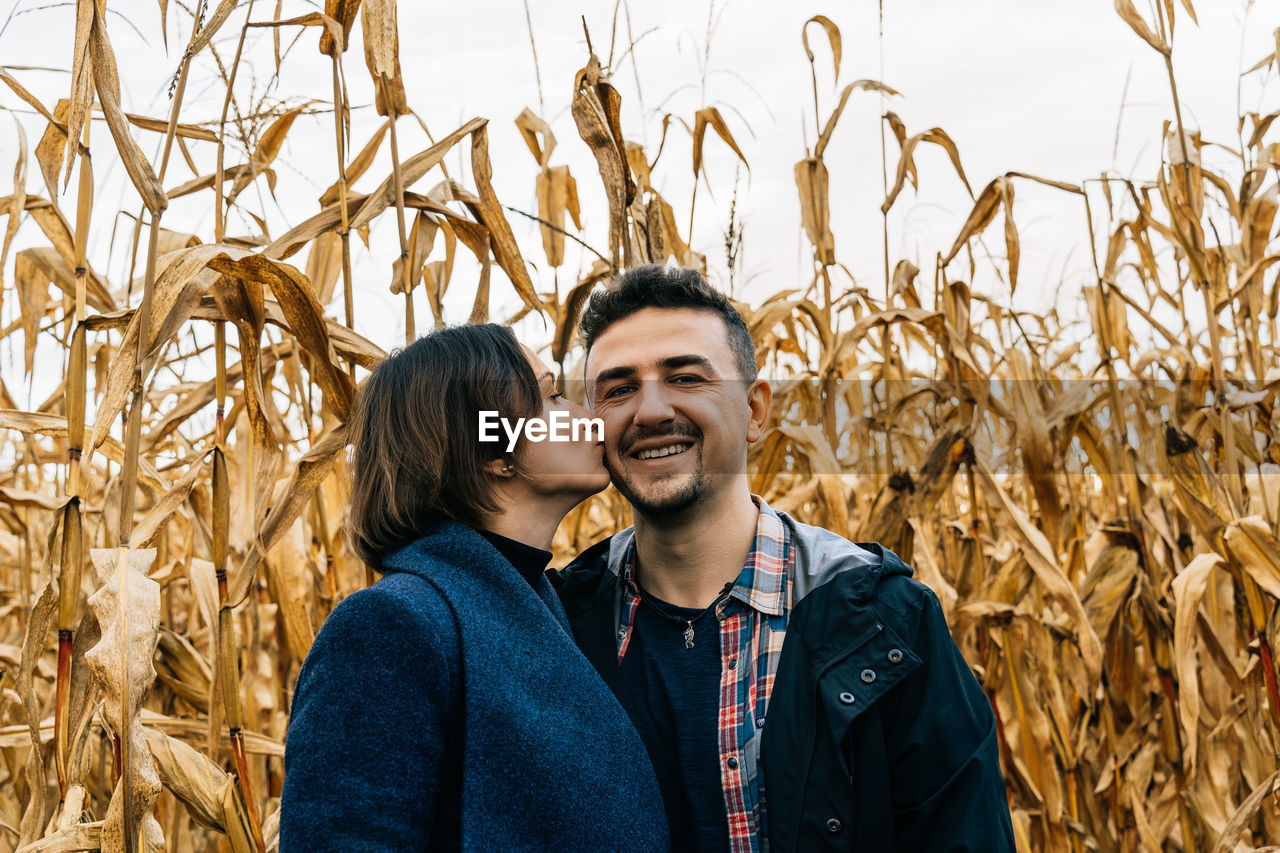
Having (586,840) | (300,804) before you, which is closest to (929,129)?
(586,840)

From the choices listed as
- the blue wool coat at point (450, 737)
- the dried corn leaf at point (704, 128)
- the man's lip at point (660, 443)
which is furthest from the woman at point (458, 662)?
the dried corn leaf at point (704, 128)

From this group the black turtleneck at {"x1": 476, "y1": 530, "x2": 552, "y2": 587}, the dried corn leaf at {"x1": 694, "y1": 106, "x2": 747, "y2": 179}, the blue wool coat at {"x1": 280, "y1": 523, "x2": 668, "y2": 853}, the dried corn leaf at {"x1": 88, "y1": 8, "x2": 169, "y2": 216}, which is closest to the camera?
the blue wool coat at {"x1": 280, "y1": 523, "x2": 668, "y2": 853}

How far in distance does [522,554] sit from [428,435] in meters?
0.25

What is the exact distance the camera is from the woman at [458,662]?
1.21 meters

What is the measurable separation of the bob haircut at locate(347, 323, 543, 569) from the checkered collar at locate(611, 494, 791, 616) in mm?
437

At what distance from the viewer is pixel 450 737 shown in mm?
1311

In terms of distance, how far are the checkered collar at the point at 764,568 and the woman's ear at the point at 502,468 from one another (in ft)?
1.23

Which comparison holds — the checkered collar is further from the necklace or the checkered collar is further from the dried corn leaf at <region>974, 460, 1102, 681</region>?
the dried corn leaf at <region>974, 460, 1102, 681</region>

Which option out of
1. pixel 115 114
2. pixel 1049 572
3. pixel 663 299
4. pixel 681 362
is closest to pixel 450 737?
pixel 681 362

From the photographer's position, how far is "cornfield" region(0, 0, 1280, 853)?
1.56 meters

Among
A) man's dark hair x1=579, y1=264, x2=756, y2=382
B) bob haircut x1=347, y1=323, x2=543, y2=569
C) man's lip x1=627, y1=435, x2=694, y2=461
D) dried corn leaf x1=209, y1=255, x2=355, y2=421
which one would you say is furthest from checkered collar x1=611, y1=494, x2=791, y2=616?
dried corn leaf x1=209, y1=255, x2=355, y2=421

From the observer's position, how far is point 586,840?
1313mm

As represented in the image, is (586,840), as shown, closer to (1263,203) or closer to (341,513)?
(341,513)

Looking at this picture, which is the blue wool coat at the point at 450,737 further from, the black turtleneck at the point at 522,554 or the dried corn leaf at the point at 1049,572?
the dried corn leaf at the point at 1049,572
